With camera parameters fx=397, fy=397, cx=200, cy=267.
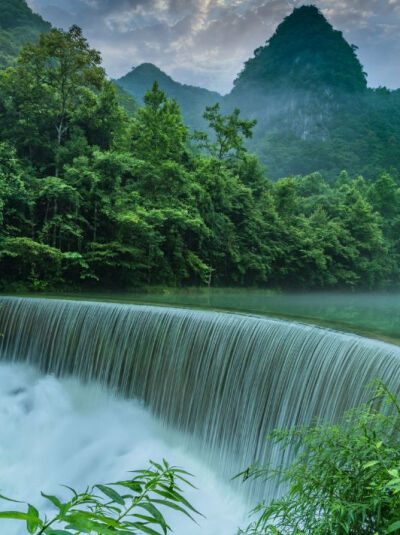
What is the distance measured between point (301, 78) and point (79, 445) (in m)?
90.9

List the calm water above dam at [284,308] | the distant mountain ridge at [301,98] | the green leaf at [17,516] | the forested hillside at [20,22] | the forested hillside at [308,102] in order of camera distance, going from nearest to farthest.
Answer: the green leaf at [17,516]
the calm water above dam at [284,308]
the forested hillside at [20,22]
the distant mountain ridge at [301,98]
the forested hillside at [308,102]

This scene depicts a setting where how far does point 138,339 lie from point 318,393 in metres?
3.84

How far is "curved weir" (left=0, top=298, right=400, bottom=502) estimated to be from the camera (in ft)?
18.1

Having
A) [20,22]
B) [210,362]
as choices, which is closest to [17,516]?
[210,362]

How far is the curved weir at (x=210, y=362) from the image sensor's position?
5520 millimetres

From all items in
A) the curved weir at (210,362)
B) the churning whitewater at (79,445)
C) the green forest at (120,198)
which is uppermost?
the green forest at (120,198)

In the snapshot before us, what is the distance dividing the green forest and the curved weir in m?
4.17

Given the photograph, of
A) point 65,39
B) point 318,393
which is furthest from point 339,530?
point 65,39

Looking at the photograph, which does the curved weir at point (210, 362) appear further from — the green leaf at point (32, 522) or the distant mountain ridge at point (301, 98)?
the distant mountain ridge at point (301, 98)

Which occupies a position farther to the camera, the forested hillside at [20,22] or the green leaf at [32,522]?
the forested hillside at [20,22]

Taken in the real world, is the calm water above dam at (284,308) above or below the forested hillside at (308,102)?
below

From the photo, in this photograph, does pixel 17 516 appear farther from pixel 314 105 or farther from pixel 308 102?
pixel 308 102

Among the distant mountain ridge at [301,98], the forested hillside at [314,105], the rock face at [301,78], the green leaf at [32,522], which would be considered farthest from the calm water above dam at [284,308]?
the rock face at [301,78]

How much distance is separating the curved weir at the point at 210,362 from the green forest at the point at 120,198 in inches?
164
